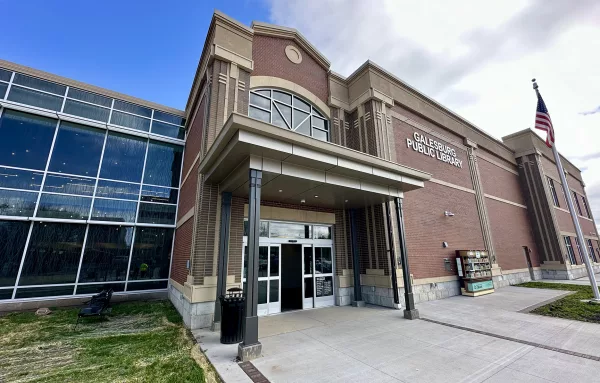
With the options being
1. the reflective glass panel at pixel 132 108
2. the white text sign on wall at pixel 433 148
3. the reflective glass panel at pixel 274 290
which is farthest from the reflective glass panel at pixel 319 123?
the reflective glass panel at pixel 132 108

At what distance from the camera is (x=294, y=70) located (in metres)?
11.9

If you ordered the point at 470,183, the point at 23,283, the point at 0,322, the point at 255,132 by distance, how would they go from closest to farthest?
A: 1. the point at 255,132
2. the point at 0,322
3. the point at 23,283
4. the point at 470,183

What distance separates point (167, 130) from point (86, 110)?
3.52 metres

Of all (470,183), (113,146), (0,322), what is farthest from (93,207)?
(470,183)

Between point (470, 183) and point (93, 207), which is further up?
point (470, 183)

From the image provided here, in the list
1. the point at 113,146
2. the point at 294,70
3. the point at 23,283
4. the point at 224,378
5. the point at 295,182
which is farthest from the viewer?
the point at 113,146

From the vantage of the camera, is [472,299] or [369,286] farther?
[472,299]

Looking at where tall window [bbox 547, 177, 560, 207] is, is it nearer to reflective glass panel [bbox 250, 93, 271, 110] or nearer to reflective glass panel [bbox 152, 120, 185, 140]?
reflective glass panel [bbox 250, 93, 271, 110]

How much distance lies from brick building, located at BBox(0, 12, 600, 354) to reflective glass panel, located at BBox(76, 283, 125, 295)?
5 centimetres

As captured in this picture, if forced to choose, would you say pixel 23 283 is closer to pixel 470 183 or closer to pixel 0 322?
pixel 0 322

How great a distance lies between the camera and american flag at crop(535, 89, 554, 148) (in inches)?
447

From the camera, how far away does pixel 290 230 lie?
9922 millimetres

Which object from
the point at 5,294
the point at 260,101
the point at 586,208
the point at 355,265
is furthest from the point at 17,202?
the point at 586,208

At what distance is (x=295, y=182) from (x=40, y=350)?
710cm
